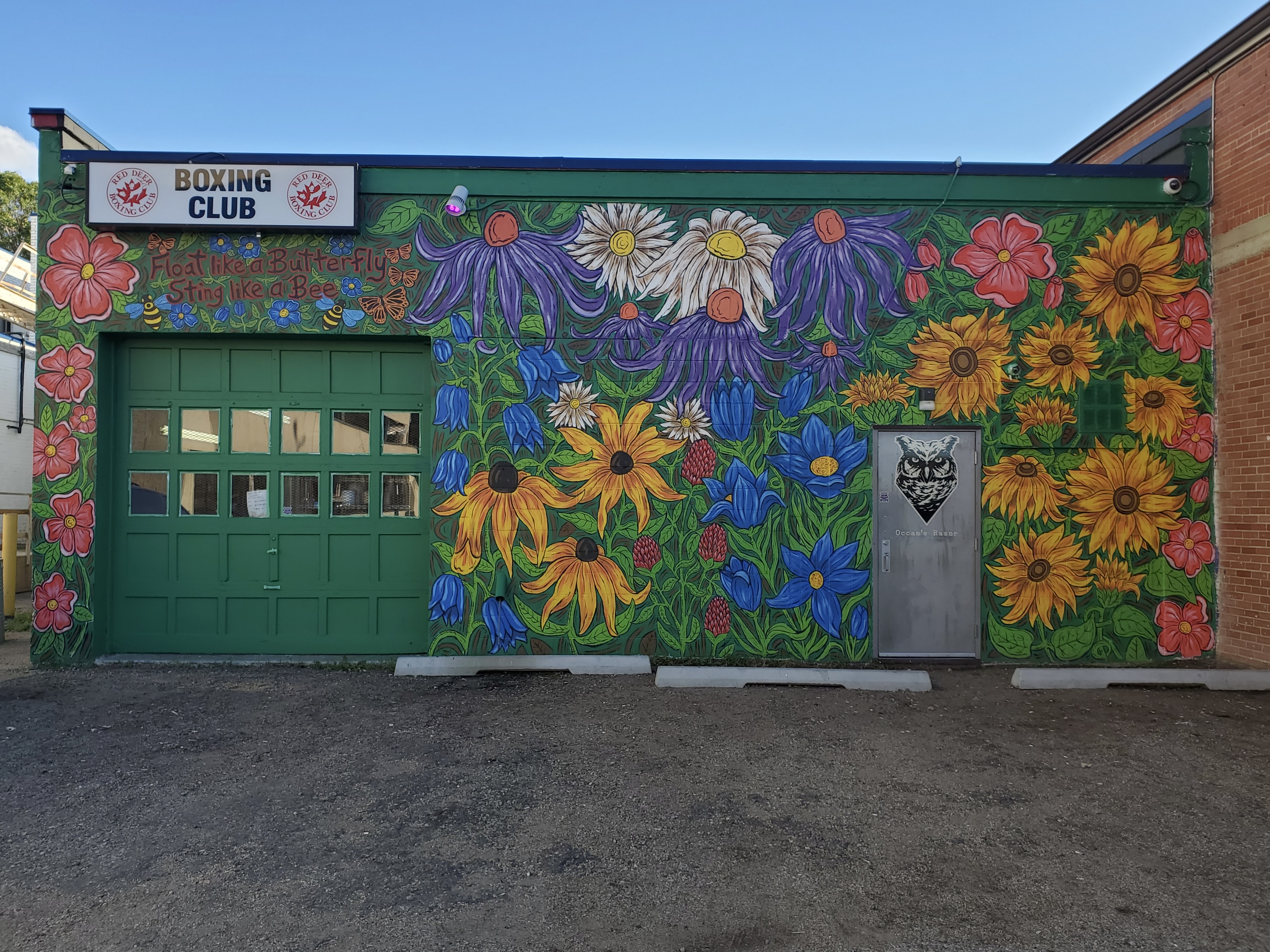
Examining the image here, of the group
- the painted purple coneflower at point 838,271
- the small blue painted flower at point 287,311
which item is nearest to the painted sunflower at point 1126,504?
the painted purple coneflower at point 838,271

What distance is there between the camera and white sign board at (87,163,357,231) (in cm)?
637

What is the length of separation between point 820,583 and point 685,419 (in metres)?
1.92

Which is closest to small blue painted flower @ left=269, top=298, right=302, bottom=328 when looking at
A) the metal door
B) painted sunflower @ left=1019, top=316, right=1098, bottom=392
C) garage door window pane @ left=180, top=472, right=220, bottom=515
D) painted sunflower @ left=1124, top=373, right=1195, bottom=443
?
garage door window pane @ left=180, top=472, right=220, bottom=515

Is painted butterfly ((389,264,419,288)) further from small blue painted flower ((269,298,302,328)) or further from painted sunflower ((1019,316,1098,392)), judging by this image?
painted sunflower ((1019,316,1098,392))

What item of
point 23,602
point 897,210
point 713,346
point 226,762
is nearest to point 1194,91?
point 897,210

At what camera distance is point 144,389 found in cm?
667

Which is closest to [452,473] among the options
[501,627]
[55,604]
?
[501,627]

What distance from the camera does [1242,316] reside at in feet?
20.7

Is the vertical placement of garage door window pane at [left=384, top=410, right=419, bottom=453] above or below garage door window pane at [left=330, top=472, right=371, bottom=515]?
above

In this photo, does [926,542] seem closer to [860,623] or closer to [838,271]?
[860,623]

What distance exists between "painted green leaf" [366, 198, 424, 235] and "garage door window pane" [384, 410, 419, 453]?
1648mm

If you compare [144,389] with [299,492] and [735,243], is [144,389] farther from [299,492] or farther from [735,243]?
[735,243]

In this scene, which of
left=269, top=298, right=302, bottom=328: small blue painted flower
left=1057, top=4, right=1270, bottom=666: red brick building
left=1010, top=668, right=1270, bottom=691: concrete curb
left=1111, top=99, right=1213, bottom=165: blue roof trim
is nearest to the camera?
left=1010, top=668, right=1270, bottom=691: concrete curb

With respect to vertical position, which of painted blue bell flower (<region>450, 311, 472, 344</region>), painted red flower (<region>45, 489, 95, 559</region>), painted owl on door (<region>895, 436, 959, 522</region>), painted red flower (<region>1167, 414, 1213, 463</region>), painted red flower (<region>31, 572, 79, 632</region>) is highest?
painted blue bell flower (<region>450, 311, 472, 344</region>)
